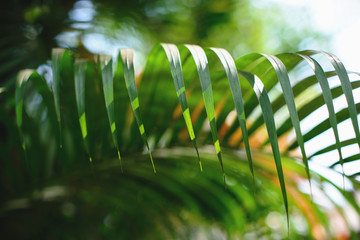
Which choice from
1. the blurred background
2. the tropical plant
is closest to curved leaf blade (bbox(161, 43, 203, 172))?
the tropical plant

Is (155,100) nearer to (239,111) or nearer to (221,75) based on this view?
(221,75)

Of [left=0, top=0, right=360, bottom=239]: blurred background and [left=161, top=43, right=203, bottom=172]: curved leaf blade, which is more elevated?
[left=161, top=43, right=203, bottom=172]: curved leaf blade

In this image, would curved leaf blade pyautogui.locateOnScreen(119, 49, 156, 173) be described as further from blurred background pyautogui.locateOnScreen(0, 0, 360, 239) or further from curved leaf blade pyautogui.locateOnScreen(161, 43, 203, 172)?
blurred background pyautogui.locateOnScreen(0, 0, 360, 239)

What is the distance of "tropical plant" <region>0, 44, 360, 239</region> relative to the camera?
417 millimetres

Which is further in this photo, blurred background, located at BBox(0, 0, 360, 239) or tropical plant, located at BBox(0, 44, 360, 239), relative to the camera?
blurred background, located at BBox(0, 0, 360, 239)

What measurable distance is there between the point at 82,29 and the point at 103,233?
895 millimetres

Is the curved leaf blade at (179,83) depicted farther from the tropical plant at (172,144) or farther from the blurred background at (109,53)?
the blurred background at (109,53)

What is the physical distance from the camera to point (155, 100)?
2.21 ft

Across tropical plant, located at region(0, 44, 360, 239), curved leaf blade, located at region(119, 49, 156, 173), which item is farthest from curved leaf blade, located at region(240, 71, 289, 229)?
curved leaf blade, located at region(119, 49, 156, 173)

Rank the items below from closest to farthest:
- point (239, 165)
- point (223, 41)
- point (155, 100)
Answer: point (155, 100) < point (239, 165) < point (223, 41)

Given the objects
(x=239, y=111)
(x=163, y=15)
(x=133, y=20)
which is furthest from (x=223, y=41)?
(x=239, y=111)

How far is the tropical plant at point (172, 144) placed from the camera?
42cm

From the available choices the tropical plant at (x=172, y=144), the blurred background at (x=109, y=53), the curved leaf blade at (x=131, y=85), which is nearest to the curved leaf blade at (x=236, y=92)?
the tropical plant at (x=172, y=144)

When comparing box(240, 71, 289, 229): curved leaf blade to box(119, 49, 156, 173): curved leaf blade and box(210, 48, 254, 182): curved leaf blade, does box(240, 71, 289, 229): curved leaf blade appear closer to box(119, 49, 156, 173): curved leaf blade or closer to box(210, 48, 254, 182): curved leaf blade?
box(210, 48, 254, 182): curved leaf blade
